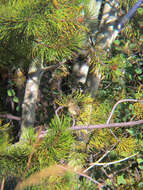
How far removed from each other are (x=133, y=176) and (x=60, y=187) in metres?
1.30

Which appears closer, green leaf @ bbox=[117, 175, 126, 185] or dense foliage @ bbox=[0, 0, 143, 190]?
dense foliage @ bbox=[0, 0, 143, 190]

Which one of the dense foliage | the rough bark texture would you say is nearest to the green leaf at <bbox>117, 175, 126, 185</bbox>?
the dense foliage

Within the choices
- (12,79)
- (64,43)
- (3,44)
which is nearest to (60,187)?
(64,43)

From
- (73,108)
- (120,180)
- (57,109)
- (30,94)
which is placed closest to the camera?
(57,109)

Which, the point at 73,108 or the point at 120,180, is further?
the point at 120,180

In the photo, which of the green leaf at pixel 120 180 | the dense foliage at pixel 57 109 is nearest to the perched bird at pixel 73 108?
the dense foliage at pixel 57 109

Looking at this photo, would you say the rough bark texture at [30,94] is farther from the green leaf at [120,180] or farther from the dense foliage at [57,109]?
the green leaf at [120,180]

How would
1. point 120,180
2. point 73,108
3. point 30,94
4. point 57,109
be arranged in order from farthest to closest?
1. point 120,180
2. point 30,94
3. point 73,108
4. point 57,109

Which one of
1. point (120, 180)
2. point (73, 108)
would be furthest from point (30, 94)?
point (120, 180)

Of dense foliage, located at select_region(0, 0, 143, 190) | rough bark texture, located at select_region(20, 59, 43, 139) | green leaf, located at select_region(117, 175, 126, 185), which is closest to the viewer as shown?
dense foliage, located at select_region(0, 0, 143, 190)

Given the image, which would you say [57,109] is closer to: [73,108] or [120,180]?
[73,108]

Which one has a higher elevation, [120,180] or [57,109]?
[57,109]

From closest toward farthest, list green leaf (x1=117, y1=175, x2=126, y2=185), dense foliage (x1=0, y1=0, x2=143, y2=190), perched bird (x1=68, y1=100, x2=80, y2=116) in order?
1. dense foliage (x1=0, y1=0, x2=143, y2=190)
2. perched bird (x1=68, y1=100, x2=80, y2=116)
3. green leaf (x1=117, y1=175, x2=126, y2=185)

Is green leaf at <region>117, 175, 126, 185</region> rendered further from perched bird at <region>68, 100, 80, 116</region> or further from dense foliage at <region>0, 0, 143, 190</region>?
perched bird at <region>68, 100, 80, 116</region>
